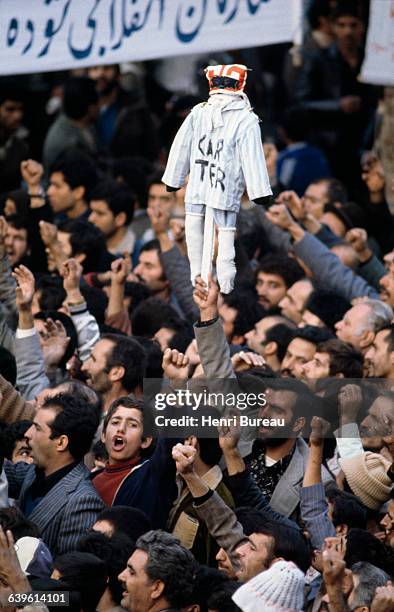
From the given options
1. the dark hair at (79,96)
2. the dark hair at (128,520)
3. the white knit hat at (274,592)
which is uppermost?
the dark hair at (79,96)

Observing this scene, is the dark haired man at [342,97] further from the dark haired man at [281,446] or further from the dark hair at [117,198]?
the dark haired man at [281,446]

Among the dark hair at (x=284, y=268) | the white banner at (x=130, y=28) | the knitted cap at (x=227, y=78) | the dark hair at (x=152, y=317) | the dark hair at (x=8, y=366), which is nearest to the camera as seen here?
the knitted cap at (x=227, y=78)

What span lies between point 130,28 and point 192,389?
4151 millimetres

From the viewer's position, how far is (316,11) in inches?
704

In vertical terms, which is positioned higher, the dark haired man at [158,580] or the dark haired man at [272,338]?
the dark haired man at [272,338]

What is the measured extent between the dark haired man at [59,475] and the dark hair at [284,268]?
10.6 ft

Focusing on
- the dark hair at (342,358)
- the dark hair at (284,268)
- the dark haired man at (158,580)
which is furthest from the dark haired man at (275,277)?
the dark haired man at (158,580)

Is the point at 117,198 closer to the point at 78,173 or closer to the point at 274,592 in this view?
the point at 78,173

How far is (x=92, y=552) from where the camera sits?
322 inches

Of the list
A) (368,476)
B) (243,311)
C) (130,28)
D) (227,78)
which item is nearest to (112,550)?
(368,476)

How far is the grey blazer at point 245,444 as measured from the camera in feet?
29.0

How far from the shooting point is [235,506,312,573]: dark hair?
27.2 ft

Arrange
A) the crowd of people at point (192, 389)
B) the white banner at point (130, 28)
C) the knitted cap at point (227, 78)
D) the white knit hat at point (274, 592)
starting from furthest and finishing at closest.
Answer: the white banner at point (130, 28), the knitted cap at point (227, 78), the crowd of people at point (192, 389), the white knit hat at point (274, 592)

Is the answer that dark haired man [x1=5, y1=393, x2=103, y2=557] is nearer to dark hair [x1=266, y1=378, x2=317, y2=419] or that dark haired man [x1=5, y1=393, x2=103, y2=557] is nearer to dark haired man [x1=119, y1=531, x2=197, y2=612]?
dark haired man [x1=119, y1=531, x2=197, y2=612]
